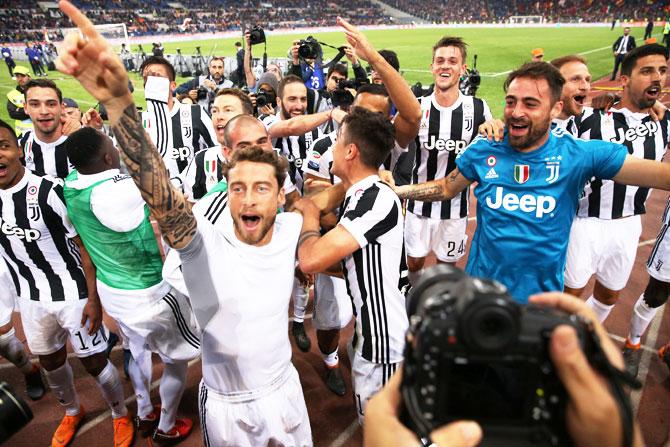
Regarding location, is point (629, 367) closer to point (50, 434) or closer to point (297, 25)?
point (50, 434)

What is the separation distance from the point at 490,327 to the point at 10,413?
5.51 ft

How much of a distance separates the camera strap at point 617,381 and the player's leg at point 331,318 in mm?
3199

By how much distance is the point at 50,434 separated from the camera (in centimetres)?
382

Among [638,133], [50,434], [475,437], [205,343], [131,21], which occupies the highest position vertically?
[131,21]

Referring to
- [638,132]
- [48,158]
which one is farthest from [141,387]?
[638,132]

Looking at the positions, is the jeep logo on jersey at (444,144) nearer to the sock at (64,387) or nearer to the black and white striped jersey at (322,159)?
the black and white striped jersey at (322,159)

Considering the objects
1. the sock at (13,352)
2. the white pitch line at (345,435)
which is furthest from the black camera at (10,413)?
the sock at (13,352)

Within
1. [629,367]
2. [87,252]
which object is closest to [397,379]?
A: [87,252]

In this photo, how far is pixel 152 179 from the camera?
186 centimetres

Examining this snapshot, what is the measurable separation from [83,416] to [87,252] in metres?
1.62

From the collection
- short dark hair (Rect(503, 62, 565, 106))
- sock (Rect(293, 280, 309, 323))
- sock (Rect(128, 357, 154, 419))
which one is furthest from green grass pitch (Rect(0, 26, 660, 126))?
sock (Rect(128, 357, 154, 419))

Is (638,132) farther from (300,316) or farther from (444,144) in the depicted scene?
(300,316)

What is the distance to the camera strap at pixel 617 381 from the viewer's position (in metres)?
1.02

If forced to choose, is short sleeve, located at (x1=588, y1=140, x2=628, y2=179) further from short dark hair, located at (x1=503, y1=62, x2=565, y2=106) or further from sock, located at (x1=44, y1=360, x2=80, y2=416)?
sock, located at (x1=44, y1=360, x2=80, y2=416)
